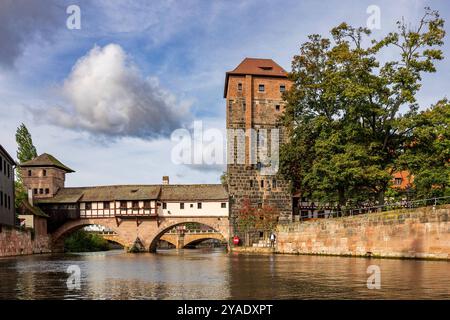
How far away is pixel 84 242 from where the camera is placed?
68688mm

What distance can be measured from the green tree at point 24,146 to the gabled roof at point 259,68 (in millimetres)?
26151

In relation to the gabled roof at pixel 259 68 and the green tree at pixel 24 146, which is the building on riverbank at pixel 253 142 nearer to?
the gabled roof at pixel 259 68

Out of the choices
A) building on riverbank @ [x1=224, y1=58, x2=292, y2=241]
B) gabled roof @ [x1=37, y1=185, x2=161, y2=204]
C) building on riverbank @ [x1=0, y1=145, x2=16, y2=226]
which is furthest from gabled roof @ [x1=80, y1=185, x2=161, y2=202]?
building on riverbank @ [x1=0, y1=145, x2=16, y2=226]

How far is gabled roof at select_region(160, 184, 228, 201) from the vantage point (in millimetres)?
57537

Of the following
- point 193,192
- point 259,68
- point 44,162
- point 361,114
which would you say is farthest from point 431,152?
point 44,162

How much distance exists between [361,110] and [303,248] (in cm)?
1060

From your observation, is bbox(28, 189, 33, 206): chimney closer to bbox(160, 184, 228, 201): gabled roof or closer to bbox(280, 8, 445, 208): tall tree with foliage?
bbox(160, 184, 228, 201): gabled roof

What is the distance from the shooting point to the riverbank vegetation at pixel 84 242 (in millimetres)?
66500

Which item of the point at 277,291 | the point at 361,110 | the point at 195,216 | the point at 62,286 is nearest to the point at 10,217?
the point at 195,216

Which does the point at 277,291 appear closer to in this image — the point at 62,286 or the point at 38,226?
the point at 62,286

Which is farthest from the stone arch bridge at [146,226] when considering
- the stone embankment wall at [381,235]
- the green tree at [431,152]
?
the green tree at [431,152]

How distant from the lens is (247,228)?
177 feet

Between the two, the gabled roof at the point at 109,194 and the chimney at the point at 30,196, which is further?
the gabled roof at the point at 109,194
